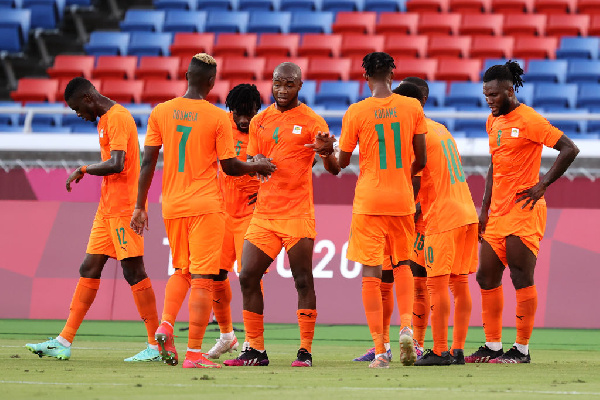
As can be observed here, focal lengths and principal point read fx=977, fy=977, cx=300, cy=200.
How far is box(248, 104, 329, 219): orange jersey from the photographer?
7.52 metres

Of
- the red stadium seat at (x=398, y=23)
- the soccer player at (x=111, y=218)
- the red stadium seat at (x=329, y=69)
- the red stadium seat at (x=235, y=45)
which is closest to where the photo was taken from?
the soccer player at (x=111, y=218)

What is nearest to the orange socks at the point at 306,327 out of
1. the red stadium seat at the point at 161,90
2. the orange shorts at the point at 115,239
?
the orange shorts at the point at 115,239

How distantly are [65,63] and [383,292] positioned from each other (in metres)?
12.8

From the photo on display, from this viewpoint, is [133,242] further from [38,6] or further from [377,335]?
[38,6]

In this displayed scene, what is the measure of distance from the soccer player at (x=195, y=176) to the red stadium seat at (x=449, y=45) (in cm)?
1220

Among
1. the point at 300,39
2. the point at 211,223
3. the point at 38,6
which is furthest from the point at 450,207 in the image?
the point at 38,6

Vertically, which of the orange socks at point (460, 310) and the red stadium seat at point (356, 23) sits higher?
the red stadium seat at point (356, 23)

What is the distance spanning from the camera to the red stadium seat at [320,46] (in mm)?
19156

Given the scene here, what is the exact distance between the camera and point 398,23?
64.4 ft

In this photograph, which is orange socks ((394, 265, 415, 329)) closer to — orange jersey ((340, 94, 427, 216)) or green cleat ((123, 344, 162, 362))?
orange jersey ((340, 94, 427, 216))

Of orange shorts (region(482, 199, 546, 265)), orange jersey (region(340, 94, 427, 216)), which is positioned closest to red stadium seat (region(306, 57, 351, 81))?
orange shorts (region(482, 199, 546, 265))

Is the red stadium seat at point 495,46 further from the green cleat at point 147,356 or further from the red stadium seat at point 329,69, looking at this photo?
the green cleat at point 147,356

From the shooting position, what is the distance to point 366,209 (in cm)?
730

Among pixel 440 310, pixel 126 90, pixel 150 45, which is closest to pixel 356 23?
pixel 150 45
